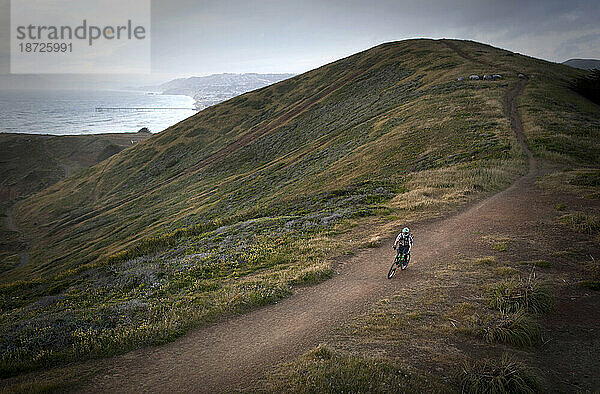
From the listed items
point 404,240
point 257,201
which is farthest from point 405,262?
point 257,201

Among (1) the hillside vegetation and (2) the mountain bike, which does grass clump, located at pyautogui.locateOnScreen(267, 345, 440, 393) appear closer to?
(2) the mountain bike

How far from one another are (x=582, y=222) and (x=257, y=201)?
27.1 m

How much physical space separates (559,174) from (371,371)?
880 inches

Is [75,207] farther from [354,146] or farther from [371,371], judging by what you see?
[371,371]

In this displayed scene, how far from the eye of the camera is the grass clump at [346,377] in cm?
713

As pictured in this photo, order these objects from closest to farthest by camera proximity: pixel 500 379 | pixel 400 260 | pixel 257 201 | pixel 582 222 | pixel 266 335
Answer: pixel 500 379, pixel 266 335, pixel 400 260, pixel 582 222, pixel 257 201

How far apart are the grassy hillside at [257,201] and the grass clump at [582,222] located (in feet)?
17.6

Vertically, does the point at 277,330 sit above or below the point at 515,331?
below

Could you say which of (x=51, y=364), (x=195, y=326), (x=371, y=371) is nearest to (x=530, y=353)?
(x=371, y=371)

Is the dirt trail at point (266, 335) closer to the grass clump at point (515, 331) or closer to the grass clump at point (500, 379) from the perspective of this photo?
the grass clump at point (515, 331)

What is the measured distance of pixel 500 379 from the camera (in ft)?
22.8

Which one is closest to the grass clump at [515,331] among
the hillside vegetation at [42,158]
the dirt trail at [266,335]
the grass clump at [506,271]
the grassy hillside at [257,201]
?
the grass clump at [506,271]

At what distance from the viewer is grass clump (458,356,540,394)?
6.86 meters

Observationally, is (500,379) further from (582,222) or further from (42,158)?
(42,158)
